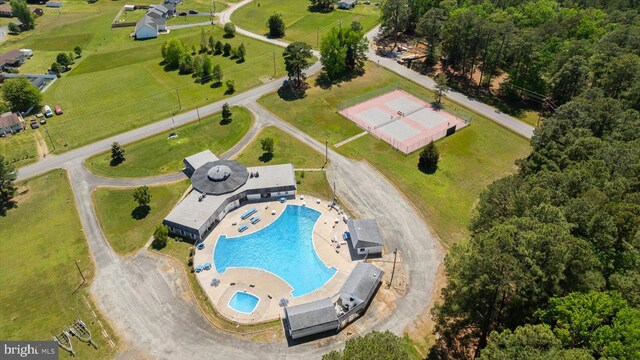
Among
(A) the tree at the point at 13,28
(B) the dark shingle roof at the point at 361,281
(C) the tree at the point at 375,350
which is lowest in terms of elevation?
(B) the dark shingle roof at the point at 361,281

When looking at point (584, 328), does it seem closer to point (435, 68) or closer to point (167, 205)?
point (167, 205)

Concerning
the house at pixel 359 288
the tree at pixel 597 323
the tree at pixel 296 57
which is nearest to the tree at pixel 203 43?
the tree at pixel 296 57

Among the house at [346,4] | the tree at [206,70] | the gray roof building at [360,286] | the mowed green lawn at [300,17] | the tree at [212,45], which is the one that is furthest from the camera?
the house at [346,4]

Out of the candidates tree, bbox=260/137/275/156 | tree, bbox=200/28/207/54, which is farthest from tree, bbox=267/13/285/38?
tree, bbox=260/137/275/156

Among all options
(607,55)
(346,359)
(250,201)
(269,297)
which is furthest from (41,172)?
(607,55)

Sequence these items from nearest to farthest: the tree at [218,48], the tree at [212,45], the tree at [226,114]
A: the tree at [226,114] → the tree at [218,48] → the tree at [212,45]

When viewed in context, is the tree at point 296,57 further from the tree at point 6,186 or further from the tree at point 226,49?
the tree at point 6,186

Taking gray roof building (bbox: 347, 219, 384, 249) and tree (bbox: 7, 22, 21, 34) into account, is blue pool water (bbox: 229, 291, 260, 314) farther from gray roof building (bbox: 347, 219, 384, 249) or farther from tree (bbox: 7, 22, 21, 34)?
tree (bbox: 7, 22, 21, 34)

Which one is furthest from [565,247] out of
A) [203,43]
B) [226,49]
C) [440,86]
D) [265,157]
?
[203,43]
